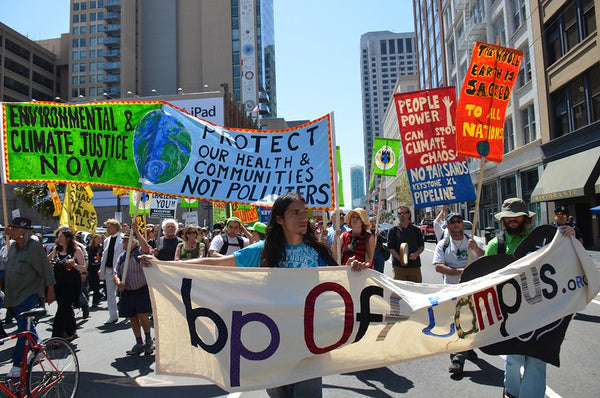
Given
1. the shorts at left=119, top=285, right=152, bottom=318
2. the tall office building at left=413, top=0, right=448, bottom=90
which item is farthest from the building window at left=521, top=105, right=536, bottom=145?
the shorts at left=119, top=285, right=152, bottom=318

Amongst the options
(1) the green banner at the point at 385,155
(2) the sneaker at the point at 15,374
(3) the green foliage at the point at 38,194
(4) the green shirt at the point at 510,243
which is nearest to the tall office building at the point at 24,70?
(3) the green foliage at the point at 38,194

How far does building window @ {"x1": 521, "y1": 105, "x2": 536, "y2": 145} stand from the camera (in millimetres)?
26875

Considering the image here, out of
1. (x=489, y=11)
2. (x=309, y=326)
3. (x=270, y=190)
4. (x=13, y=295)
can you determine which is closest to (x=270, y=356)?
(x=309, y=326)

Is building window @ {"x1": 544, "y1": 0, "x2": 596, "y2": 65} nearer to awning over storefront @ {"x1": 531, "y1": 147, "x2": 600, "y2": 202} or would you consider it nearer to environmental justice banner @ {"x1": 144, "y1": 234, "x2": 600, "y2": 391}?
awning over storefront @ {"x1": 531, "y1": 147, "x2": 600, "y2": 202}

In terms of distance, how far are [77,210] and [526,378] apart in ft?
30.6

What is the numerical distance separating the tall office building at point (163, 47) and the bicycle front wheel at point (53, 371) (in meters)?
82.4

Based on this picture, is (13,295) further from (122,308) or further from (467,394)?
(467,394)

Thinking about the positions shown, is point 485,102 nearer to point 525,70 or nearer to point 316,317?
point 316,317

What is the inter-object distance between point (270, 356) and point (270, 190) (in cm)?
236

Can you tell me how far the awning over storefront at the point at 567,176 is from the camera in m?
18.8

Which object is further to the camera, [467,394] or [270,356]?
[467,394]

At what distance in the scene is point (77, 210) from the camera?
32.7ft

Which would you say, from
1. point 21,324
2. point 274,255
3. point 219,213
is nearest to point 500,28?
point 219,213

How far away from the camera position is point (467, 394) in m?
4.50
